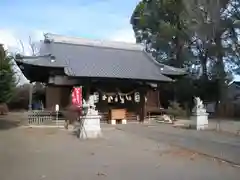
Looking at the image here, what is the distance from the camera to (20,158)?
1094cm

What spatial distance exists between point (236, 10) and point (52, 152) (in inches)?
953

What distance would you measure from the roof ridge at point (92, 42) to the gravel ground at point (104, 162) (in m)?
15.1

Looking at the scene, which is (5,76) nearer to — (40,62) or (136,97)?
(40,62)

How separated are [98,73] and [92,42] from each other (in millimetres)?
6005

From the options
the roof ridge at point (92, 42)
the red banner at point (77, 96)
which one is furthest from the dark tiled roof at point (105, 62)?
the red banner at point (77, 96)

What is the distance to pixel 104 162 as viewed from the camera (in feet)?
33.7

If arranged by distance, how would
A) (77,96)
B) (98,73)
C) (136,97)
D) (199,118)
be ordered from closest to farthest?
1. (77,96)
2. (199,118)
3. (98,73)
4. (136,97)

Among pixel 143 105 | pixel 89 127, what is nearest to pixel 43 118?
pixel 143 105

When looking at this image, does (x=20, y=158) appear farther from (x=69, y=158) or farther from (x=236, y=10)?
(x=236, y=10)

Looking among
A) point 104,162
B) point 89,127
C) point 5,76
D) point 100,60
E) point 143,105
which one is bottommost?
point 104,162

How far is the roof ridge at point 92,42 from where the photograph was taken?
1134 inches

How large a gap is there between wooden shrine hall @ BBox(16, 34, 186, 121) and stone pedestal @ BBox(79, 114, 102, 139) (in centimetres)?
790

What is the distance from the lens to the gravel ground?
8.53 m

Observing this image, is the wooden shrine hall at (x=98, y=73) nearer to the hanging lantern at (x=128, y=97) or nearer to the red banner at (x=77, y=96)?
the hanging lantern at (x=128, y=97)
